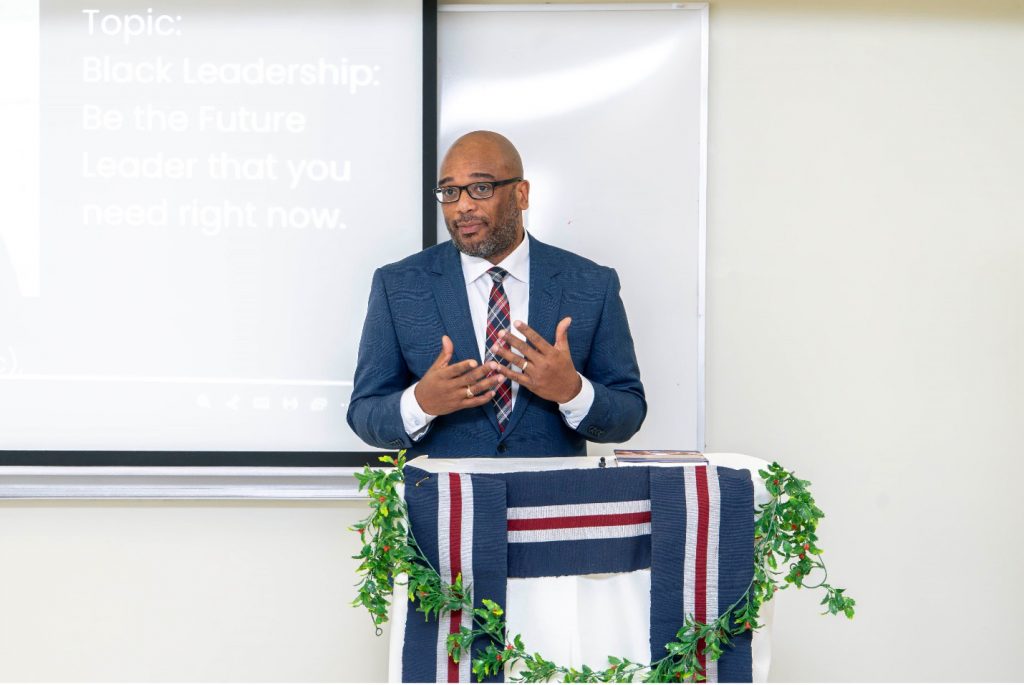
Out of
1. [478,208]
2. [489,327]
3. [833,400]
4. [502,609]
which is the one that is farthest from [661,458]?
[833,400]

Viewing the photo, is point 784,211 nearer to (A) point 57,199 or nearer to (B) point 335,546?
(B) point 335,546

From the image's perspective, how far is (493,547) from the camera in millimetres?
1186

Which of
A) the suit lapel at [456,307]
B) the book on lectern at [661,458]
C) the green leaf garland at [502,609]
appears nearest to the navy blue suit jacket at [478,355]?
the suit lapel at [456,307]

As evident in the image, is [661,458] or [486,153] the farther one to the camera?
[486,153]

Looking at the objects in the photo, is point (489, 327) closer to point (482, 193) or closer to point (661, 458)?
point (482, 193)

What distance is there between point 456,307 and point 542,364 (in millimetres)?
365

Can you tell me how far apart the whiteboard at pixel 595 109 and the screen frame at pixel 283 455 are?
6 centimetres

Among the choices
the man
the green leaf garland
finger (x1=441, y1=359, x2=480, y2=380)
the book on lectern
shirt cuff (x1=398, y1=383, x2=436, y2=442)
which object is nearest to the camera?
the green leaf garland

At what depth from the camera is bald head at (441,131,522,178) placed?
202cm

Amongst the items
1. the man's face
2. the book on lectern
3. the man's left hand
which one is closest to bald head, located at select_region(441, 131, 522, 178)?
the man's face

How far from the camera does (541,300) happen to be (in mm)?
2051

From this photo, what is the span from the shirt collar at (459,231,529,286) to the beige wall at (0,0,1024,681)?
2.60 ft

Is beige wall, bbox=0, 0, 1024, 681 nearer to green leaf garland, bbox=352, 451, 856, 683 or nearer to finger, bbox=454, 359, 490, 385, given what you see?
finger, bbox=454, 359, 490, 385

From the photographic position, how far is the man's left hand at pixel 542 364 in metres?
1.70
